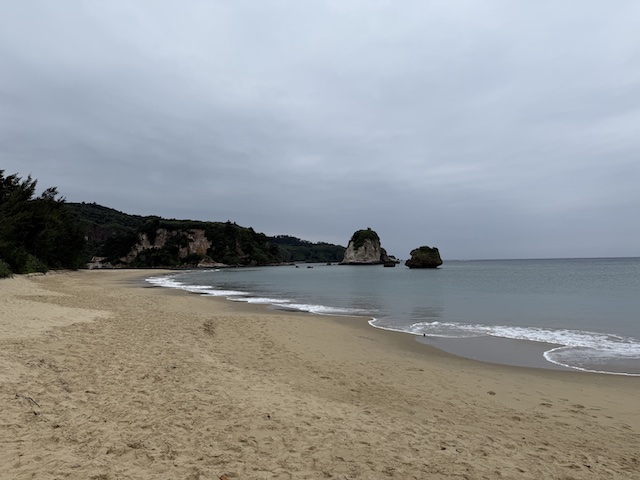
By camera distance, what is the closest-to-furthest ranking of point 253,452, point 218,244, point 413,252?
point 253,452 → point 413,252 → point 218,244

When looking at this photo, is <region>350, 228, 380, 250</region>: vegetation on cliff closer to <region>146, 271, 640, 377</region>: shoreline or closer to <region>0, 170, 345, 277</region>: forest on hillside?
<region>0, 170, 345, 277</region>: forest on hillside

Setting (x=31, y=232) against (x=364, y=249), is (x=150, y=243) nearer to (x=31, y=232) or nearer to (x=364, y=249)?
(x=364, y=249)

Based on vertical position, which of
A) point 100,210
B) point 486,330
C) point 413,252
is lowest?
point 486,330

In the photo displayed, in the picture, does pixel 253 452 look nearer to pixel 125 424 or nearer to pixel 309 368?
pixel 125 424

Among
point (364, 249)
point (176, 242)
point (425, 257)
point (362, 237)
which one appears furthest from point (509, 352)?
point (362, 237)

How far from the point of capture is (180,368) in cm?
805

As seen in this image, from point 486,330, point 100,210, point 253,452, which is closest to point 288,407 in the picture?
point 253,452

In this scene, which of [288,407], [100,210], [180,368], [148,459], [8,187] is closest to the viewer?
[148,459]

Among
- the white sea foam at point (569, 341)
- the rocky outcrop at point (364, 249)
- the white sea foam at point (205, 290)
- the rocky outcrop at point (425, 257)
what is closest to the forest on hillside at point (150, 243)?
the white sea foam at point (205, 290)

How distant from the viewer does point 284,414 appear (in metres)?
5.98

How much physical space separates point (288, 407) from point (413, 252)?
11283 cm

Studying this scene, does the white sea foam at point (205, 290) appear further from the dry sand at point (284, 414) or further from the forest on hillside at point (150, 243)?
the forest on hillside at point (150, 243)

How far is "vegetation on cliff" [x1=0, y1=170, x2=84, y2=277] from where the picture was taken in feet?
125

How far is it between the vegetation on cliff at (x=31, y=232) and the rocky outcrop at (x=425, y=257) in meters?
85.5
